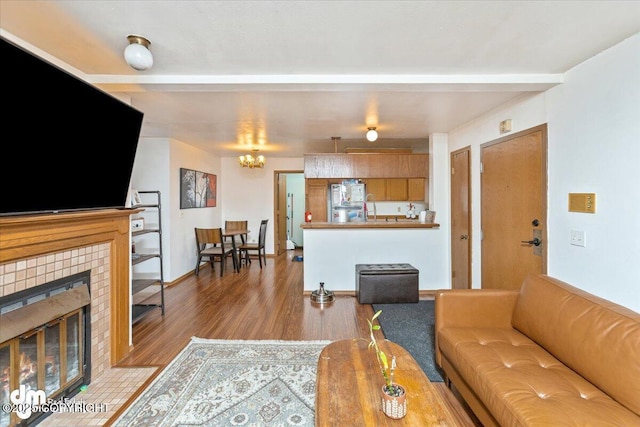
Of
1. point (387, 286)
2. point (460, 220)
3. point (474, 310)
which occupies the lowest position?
point (387, 286)

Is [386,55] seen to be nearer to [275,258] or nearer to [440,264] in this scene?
[440,264]

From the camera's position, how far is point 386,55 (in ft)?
6.68

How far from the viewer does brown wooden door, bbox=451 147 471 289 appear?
3768 millimetres

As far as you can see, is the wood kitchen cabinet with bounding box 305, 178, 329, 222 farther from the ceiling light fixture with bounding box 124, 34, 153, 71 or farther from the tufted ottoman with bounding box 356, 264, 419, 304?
the ceiling light fixture with bounding box 124, 34, 153, 71

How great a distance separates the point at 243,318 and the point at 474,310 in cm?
240

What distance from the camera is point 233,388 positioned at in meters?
2.10

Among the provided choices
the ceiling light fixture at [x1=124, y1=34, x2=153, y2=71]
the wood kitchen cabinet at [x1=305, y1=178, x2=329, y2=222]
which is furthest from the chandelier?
the ceiling light fixture at [x1=124, y1=34, x2=153, y2=71]

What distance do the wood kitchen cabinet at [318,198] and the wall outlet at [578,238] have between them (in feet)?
15.2

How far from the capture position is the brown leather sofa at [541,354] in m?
1.32

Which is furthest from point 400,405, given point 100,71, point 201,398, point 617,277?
point 100,71

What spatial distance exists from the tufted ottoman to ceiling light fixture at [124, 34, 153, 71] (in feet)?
10.2

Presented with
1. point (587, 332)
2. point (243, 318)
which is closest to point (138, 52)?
point (243, 318)

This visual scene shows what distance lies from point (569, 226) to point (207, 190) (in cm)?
580

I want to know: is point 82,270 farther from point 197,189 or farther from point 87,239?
point 197,189
